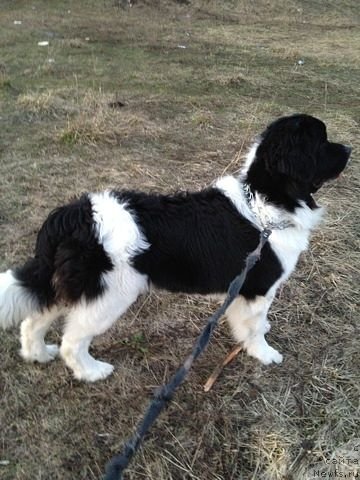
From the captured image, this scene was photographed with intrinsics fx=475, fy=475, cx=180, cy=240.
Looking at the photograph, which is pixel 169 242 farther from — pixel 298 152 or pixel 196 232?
pixel 298 152

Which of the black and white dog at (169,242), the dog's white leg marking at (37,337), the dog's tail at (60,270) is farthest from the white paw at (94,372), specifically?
the dog's tail at (60,270)

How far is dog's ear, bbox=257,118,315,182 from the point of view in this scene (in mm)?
2340

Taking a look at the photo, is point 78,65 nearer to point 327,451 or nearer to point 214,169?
point 214,169

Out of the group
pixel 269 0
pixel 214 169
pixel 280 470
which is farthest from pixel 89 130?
pixel 269 0

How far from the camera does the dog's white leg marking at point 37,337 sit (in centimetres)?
249

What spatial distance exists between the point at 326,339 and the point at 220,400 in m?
0.87

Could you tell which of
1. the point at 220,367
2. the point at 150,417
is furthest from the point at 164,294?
the point at 150,417

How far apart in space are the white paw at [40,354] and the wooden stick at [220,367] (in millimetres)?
909

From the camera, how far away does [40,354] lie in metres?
2.71

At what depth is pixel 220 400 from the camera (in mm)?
2605

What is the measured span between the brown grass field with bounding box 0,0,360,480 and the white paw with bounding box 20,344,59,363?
0.15 feet

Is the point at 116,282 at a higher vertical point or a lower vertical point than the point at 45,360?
higher

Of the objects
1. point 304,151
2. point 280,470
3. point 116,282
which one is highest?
point 304,151

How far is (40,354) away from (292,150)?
→ 178cm
